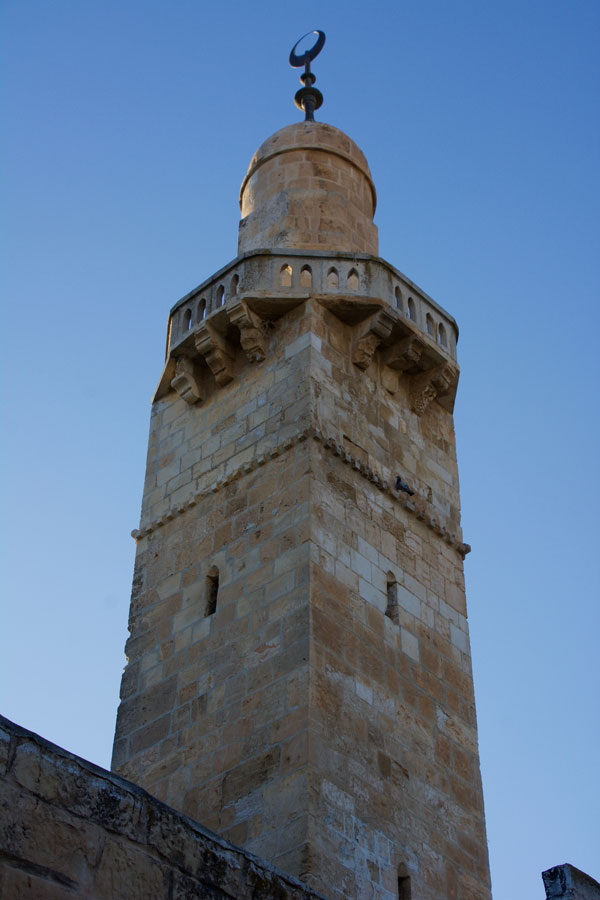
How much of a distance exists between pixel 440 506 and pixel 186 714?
10.6ft

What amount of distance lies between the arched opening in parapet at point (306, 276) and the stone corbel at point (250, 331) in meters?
0.51

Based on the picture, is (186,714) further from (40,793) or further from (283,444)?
(40,793)

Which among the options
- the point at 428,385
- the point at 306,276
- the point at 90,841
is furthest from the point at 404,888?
the point at 306,276

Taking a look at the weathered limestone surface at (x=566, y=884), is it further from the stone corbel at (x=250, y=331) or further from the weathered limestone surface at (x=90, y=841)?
the stone corbel at (x=250, y=331)

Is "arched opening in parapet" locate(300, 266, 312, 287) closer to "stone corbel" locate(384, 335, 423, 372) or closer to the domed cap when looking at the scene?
the domed cap

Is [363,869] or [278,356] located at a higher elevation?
[278,356]

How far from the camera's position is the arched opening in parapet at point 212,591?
35.1ft

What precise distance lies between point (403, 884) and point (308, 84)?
9810mm

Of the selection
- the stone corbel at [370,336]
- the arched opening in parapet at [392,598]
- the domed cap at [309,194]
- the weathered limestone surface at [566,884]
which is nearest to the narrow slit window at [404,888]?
the arched opening in parapet at [392,598]

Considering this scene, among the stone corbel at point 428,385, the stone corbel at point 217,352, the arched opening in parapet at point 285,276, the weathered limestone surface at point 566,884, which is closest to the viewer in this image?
the weathered limestone surface at point 566,884

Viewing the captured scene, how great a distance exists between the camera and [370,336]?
1191cm

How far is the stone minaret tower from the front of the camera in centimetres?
923

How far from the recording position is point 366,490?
11.0 metres

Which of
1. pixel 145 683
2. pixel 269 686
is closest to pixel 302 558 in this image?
pixel 269 686
